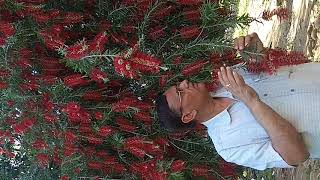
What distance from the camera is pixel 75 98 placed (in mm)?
2895

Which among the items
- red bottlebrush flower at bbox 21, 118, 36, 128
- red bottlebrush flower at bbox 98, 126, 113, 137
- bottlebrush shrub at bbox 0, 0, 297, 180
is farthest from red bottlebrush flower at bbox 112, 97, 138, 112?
red bottlebrush flower at bbox 21, 118, 36, 128

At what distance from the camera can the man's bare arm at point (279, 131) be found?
237cm

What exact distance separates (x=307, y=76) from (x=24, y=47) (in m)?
1.47

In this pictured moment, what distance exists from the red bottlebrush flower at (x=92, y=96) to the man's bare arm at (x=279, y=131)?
947mm

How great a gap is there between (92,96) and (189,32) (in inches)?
27.3

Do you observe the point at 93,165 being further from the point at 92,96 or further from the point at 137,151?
the point at 92,96

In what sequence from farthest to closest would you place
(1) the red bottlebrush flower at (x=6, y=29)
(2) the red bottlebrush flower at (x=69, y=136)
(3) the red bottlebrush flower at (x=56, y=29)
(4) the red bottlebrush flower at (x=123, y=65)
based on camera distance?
1. (2) the red bottlebrush flower at (x=69, y=136)
2. (3) the red bottlebrush flower at (x=56, y=29)
3. (1) the red bottlebrush flower at (x=6, y=29)
4. (4) the red bottlebrush flower at (x=123, y=65)

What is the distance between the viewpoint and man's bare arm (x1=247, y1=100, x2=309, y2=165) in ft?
7.77

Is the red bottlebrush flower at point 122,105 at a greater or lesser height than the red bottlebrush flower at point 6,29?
lesser

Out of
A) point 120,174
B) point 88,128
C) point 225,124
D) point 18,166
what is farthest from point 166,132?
point 18,166

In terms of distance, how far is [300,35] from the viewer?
194 inches

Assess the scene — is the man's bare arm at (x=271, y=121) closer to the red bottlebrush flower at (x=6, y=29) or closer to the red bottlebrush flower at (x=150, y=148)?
the red bottlebrush flower at (x=150, y=148)

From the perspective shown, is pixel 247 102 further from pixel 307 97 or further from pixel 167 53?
pixel 167 53

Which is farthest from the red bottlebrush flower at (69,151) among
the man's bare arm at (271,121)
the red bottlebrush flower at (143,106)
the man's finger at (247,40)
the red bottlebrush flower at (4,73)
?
the man's finger at (247,40)
